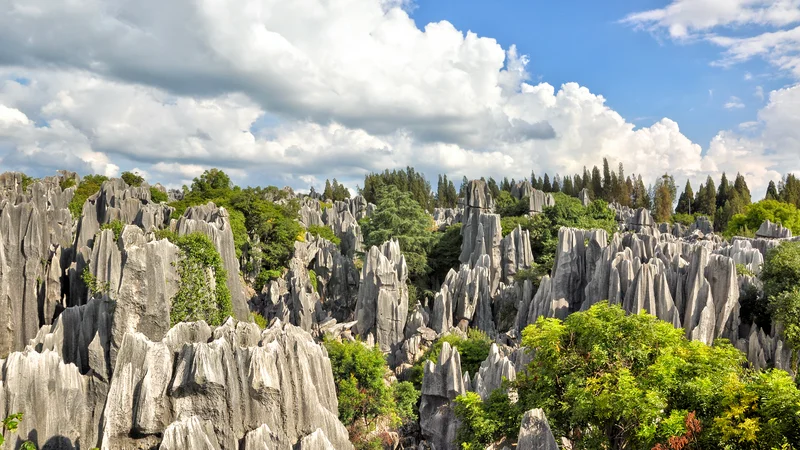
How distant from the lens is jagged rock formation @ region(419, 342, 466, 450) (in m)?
22.2

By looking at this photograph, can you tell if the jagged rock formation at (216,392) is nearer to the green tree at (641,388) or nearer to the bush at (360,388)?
→ the green tree at (641,388)

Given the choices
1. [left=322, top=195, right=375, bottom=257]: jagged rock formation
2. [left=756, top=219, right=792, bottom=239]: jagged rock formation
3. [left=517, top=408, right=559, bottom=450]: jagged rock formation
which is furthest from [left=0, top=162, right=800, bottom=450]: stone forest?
[left=322, top=195, right=375, bottom=257]: jagged rock formation

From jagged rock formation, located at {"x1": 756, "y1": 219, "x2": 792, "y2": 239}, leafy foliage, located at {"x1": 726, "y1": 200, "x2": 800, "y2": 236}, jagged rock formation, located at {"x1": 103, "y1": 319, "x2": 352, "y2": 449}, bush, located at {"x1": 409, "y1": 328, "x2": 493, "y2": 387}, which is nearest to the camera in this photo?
jagged rock formation, located at {"x1": 103, "y1": 319, "x2": 352, "y2": 449}

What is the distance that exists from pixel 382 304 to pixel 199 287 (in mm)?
13227

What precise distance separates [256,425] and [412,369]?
14946mm

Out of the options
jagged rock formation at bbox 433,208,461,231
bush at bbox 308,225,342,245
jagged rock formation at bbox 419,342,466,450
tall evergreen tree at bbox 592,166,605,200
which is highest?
tall evergreen tree at bbox 592,166,605,200

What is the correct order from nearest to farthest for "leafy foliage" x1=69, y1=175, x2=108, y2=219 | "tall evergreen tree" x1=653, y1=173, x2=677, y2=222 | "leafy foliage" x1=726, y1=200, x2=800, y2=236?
"leafy foliage" x1=69, y1=175, x2=108, y2=219, "leafy foliage" x1=726, y1=200, x2=800, y2=236, "tall evergreen tree" x1=653, y1=173, x2=677, y2=222

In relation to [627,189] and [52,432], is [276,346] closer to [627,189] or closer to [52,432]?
[52,432]

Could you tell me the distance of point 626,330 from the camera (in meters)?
13.8

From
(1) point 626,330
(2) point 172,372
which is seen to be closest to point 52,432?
(2) point 172,372

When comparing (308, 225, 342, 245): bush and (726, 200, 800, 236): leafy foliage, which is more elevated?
(726, 200, 800, 236): leafy foliage

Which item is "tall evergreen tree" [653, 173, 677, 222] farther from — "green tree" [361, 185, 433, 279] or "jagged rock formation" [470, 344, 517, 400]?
"jagged rock formation" [470, 344, 517, 400]

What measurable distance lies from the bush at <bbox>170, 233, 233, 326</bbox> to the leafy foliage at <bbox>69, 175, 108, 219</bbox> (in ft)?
89.8

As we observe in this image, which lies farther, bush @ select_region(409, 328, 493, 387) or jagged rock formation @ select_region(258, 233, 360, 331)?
jagged rock formation @ select_region(258, 233, 360, 331)
